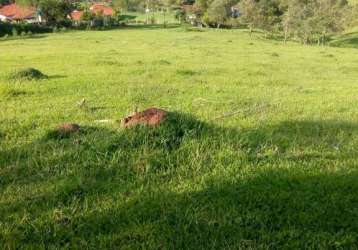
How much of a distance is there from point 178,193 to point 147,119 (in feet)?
6.67

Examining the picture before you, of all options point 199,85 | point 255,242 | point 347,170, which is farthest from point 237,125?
point 199,85

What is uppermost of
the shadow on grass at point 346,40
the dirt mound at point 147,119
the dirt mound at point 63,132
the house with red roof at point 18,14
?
the house with red roof at point 18,14

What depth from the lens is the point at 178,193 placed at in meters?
5.34

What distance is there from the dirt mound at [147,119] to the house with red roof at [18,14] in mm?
81655

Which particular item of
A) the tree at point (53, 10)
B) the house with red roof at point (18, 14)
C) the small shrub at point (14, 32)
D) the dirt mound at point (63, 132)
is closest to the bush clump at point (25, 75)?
the dirt mound at point (63, 132)

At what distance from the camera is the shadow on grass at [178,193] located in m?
4.43

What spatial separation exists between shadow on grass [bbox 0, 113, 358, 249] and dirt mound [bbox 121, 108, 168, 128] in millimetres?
133

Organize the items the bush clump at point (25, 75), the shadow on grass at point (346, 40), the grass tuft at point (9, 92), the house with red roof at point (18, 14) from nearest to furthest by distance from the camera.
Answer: the grass tuft at point (9, 92) < the bush clump at point (25, 75) < the shadow on grass at point (346, 40) < the house with red roof at point (18, 14)

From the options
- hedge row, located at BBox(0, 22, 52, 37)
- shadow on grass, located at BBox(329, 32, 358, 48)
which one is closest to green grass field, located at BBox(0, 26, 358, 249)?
hedge row, located at BBox(0, 22, 52, 37)

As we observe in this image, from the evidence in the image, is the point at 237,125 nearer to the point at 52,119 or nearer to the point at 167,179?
the point at 167,179

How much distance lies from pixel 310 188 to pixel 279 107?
6334 millimetres

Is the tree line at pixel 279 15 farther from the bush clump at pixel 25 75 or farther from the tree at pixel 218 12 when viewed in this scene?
the bush clump at pixel 25 75

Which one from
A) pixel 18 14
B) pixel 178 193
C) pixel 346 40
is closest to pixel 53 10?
pixel 18 14

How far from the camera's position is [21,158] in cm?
647
